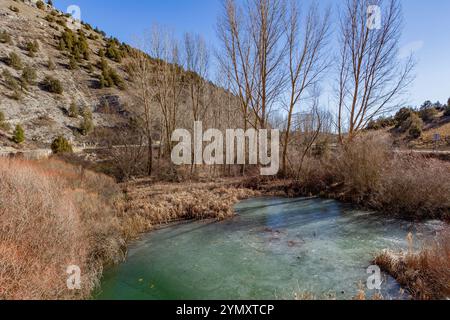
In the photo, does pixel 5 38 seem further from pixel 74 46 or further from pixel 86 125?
pixel 86 125

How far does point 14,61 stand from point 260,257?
3579 cm

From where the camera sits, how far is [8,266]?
3.64m

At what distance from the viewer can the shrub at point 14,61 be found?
92.6 feet

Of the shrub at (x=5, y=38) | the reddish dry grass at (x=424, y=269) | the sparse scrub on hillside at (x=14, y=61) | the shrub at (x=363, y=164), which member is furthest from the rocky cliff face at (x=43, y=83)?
the reddish dry grass at (x=424, y=269)

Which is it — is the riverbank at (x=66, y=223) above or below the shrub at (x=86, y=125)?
below

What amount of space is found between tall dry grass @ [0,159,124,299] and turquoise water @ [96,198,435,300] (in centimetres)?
63

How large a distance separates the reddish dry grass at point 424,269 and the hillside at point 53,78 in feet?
69.5

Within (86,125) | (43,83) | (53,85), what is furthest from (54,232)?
(43,83)

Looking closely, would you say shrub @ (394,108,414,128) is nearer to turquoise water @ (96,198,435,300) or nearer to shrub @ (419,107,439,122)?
shrub @ (419,107,439,122)

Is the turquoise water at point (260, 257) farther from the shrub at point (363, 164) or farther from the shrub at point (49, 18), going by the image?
the shrub at point (49, 18)

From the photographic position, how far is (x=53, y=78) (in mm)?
30719

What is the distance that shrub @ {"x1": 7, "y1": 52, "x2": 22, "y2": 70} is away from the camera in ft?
92.6
